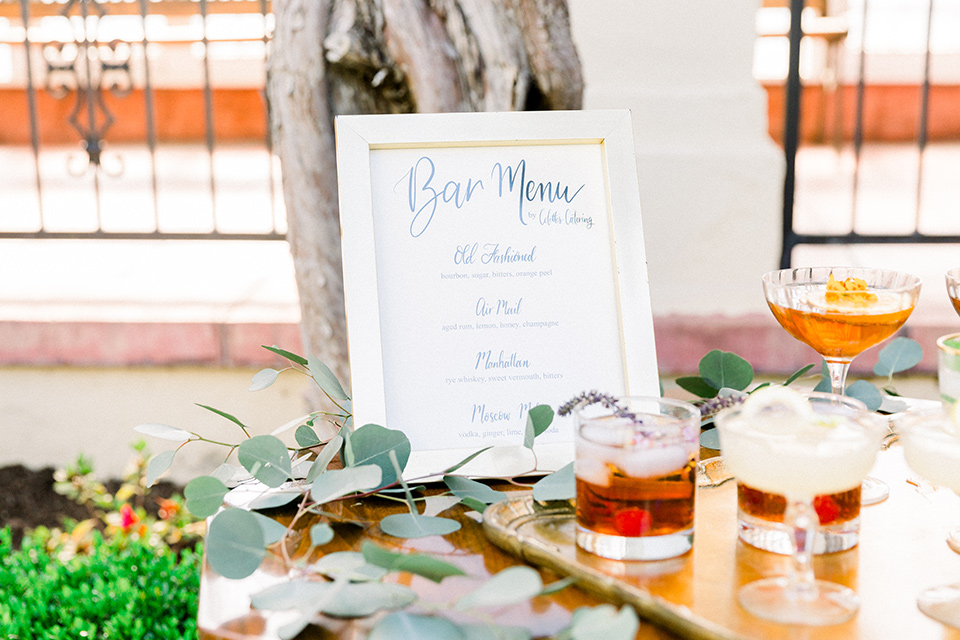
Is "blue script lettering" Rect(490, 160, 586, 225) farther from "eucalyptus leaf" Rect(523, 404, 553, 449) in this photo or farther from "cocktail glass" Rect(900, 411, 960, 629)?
"cocktail glass" Rect(900, 411, 960, 629)

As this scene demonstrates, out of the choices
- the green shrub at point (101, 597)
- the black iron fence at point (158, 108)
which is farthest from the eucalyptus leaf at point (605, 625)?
the black iron fence at point (158, 108)

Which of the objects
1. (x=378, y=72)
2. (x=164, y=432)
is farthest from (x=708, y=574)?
(x=378, y=72)

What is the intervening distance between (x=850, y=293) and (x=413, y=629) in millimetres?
567

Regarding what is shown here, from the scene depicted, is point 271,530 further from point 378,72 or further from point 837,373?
point 378,72

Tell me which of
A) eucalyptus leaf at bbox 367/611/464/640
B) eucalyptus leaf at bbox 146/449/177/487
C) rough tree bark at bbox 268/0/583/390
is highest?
rough tree bark at bbox 268/0/583/390

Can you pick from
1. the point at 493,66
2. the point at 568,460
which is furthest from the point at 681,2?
the point at 568,460

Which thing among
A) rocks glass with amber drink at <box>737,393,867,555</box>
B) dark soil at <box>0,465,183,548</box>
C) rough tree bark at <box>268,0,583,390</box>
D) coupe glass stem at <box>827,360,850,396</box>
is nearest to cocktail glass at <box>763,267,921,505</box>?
coupe glass stem at <box>827,360,850,396</box>

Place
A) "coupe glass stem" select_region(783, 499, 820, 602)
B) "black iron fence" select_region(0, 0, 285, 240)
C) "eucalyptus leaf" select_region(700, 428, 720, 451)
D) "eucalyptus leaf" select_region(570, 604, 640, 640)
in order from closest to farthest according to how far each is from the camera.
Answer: "eucalyptus leaf" select_region(570, 604, 640, 640)
"coupe glass stem" select_region(783, 499, 820, 602)
"eucalyptus leaf" select_region(700, 428, 720, 451)
"black iron fence" select_region(0, 0, 285, 240)

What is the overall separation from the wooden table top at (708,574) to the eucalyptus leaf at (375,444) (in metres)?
0.06

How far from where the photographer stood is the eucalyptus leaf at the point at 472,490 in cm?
88

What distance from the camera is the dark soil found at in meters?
2.28

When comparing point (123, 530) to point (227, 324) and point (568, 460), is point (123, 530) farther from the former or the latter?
point (568, 460)

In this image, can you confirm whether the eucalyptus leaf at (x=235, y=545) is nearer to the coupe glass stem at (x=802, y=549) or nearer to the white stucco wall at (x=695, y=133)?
the coupe glass stem at (x=802, y=549)

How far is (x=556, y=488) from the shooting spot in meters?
0.84
